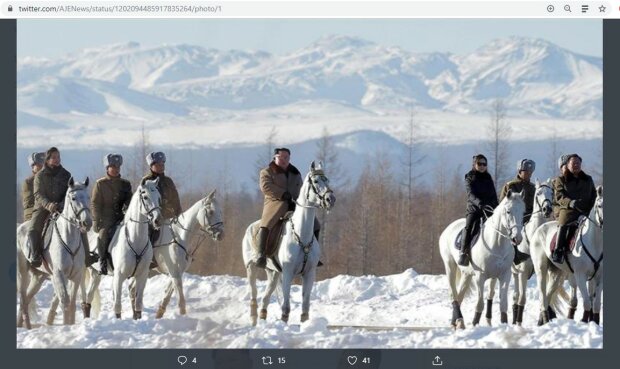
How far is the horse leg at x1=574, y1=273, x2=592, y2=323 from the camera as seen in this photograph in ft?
63.6

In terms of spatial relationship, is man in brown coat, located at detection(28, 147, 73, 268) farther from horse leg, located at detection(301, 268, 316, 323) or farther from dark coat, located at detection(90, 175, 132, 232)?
horse leg, located at detection(301, 268, 316, 323)

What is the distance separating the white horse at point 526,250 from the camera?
781 inches

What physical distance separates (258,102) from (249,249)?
227 ft

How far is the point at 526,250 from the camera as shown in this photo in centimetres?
2225

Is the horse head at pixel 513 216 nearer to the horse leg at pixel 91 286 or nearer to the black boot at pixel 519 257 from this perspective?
the black boot at pixel 519 257

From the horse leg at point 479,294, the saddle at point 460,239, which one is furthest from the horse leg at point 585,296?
the saddle at point 460,239

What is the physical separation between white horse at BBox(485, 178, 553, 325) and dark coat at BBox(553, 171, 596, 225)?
0.51 feet

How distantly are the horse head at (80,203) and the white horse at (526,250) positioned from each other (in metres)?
5.89

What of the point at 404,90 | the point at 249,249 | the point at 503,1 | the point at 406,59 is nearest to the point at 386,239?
the point at 249,249

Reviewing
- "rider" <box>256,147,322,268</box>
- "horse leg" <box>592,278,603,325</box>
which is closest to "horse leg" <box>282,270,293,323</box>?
"rider" <box>256,147,322,268</box>

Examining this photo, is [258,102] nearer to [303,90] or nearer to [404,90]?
[303,90]

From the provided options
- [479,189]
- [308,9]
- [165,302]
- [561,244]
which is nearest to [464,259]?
[479,189]

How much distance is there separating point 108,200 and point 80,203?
169 cm

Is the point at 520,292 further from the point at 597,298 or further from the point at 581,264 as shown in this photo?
the point at 597,298
